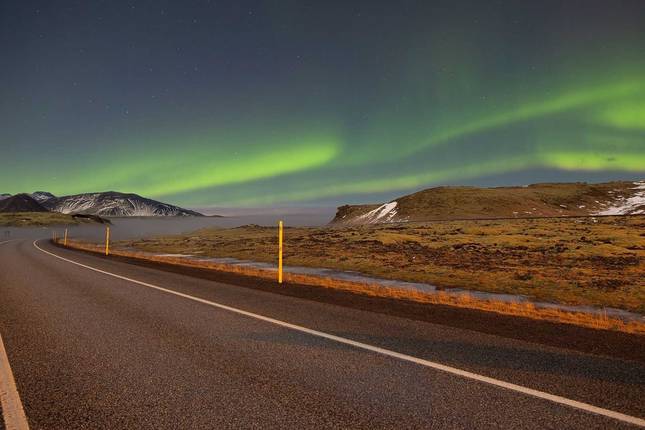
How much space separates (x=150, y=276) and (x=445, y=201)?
488 feet

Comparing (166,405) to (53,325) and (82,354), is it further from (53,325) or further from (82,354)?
(53,325)

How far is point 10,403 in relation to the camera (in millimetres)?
3900

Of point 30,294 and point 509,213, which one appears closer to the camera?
point 30,294

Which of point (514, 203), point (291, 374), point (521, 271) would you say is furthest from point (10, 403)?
point (514, 203)

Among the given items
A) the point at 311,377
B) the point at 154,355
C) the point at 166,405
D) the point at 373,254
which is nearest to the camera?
the point at 166,405

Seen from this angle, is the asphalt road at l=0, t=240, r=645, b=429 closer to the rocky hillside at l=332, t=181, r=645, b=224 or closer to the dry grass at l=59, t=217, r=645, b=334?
the dry grass at l=59, t=217, r=645, b=334

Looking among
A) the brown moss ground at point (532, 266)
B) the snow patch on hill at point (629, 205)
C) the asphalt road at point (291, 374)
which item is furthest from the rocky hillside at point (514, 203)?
the asphalt road at point (291, 374)

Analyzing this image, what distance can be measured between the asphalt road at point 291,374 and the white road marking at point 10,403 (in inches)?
3.1

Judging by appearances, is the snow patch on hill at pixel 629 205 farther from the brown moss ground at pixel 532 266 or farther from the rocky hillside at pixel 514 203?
the brown moss ground at pixel 532 266

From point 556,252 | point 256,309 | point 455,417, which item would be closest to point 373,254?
point 556,252

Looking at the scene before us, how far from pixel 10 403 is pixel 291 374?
2.88 m

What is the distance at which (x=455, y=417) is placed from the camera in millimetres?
3455

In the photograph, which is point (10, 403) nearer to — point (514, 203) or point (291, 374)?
point (291, 374)

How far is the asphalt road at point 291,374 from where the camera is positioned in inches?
138
